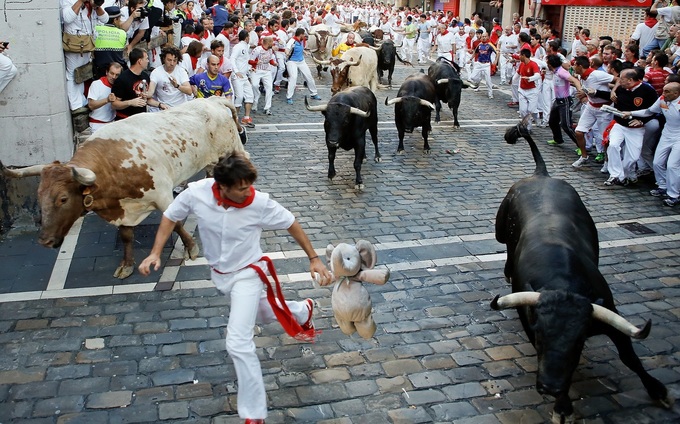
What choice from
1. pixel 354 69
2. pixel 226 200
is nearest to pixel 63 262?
pixel 226 200

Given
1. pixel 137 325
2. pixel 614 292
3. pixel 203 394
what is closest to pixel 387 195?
pixel 614 292

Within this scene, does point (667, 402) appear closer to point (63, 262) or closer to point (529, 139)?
point (529, 139)

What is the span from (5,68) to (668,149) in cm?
952

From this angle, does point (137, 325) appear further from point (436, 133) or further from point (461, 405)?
point (436, 133)

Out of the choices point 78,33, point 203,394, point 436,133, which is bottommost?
point 203,394

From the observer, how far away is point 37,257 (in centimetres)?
753

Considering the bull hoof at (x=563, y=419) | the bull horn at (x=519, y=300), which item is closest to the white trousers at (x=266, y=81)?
the bull horn at (x=519, y=300)

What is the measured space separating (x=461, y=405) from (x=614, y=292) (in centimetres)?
273

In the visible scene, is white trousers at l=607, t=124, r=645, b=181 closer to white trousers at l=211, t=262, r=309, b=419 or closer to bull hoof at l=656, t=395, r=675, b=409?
bull hoof at l=656, t=395, r=675, b=409

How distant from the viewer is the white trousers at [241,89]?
1407cm

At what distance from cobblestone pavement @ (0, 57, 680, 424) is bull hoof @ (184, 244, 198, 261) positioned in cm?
12

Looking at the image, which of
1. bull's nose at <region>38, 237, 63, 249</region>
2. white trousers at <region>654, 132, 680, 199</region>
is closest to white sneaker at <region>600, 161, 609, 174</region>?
white trousers at <region>654, 132, 680, 199</region>

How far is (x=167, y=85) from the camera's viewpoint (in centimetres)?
959

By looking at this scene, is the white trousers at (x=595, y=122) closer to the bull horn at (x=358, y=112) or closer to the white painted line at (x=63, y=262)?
the bull horn at (x=358, y=112)
